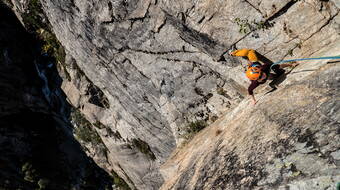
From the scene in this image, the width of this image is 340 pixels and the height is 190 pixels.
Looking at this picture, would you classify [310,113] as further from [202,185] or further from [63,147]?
[63,147]

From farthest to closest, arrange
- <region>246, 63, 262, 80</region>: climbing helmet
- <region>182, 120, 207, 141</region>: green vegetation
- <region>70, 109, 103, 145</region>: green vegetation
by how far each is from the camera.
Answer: <region>70, 109, 103, 145</region>: green vegetation, <region>182, 120, 207, 141</region>: green vegetation, <region>246, 63, 262, 80</region>: climbing helmet

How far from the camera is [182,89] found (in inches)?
508

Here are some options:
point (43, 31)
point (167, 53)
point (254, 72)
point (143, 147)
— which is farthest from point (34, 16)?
point (254, 72)

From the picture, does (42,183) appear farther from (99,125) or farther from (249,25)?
(249,25)

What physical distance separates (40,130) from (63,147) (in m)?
2.93

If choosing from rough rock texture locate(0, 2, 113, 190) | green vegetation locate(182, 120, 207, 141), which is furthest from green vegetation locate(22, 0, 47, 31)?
green vegetation locate(182, 120, 207, 141)

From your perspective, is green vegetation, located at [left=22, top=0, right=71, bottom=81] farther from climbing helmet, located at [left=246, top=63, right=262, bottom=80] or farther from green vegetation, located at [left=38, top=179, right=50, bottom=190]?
climbing helmet, located at [left=246, top=63, right=262, bottom=80]

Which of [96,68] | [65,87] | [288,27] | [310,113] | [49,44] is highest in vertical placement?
[49,44]

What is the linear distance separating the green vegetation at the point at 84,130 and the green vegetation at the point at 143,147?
496 centimetres

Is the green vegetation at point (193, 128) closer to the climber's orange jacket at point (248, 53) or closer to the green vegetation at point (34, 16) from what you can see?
the climber's orange jacket at point (248, 53)

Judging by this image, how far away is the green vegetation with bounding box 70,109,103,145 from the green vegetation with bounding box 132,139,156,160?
4.96 m

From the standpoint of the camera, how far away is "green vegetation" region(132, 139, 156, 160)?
18203mm

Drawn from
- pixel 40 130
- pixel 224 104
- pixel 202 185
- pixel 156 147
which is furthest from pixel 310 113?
pixel 40 130

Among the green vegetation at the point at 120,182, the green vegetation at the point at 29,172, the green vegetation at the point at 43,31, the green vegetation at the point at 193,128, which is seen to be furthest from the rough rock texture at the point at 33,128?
the green vegetation at the point at 193,128
